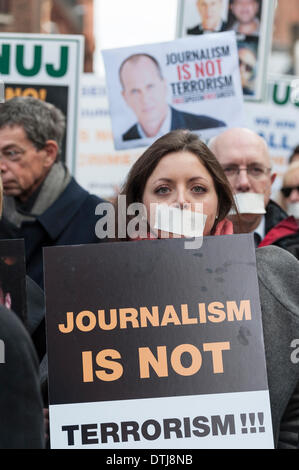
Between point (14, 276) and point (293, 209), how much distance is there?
2.40 meters

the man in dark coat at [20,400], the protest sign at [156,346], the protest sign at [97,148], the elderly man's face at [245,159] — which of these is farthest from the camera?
the protest sign at [97,148]

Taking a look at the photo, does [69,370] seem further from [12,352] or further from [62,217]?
[62,217]

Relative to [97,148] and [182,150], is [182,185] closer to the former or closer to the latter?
[182,150]

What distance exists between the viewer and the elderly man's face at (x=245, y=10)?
5871 millimetres

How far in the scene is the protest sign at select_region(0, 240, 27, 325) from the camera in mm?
2455

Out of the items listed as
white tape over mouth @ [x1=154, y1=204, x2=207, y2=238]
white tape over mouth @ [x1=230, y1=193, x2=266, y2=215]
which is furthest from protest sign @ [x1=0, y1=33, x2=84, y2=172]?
white tape over mouth @ [x1=154, y1=204, x2=207, y2=238]

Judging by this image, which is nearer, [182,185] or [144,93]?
[182,185]

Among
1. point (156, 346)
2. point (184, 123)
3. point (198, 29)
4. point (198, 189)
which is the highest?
point (198, 29)

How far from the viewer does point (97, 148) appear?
8.30 m

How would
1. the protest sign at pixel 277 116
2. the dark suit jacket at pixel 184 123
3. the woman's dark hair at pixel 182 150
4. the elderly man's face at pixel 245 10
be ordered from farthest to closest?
the protest sign at pixel 277 116
the elderly man's face at pixel 245 10
the dark suit jacket at pixel 184 123
the woman's dark hair at pixel 182 150

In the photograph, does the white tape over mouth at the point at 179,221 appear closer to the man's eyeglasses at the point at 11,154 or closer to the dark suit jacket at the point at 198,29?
the man's eyeglasses at the point at 11,154

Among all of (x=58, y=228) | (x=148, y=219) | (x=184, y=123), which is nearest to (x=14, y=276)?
(x=148, y=219)

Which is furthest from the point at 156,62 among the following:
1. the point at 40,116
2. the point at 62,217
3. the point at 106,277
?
the point at 106,277

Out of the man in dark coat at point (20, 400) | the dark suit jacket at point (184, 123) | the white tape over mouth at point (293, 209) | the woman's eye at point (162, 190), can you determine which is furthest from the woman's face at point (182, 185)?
the dark suit jacket at point (184, 123)
